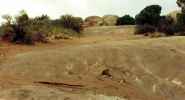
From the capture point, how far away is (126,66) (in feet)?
67.7

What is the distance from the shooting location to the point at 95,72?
63.6ft

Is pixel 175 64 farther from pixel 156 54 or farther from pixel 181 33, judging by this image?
pixel 181 33

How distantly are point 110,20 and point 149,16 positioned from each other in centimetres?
659

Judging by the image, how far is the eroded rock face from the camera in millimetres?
44112

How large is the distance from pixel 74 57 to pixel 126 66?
2.02 m

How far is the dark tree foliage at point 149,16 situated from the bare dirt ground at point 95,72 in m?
14.7

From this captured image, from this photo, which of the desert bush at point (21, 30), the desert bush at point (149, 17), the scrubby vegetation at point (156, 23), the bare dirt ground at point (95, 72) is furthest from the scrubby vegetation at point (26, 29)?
the desert bush at point (149, 17)

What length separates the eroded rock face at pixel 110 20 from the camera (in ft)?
145

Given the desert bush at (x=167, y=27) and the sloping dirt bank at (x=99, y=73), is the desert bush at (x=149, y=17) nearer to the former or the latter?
the desert bush at (x=167, y=27)

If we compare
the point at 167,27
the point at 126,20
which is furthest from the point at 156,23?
the point at 126,20

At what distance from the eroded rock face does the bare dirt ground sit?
20030 millimetres

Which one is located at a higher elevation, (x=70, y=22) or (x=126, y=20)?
(x=70, y=22)

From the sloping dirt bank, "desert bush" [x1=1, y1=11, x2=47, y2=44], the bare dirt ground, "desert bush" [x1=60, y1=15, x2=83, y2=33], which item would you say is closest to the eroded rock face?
"desert bush" [x1=60, y1=15, x2=83, y2=33]

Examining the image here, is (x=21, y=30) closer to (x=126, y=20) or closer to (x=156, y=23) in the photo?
(x=156, y=23)
